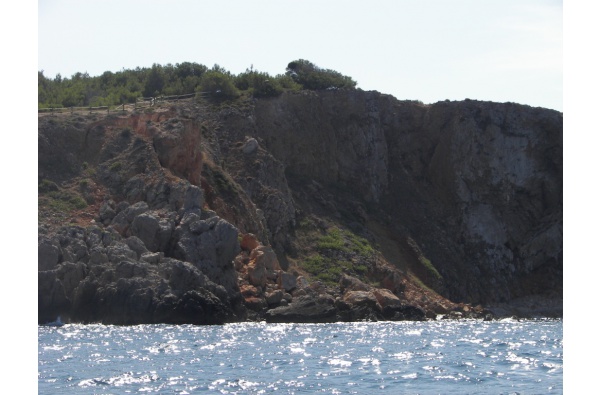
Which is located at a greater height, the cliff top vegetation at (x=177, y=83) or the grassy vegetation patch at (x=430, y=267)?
the cliff top vegetation at (x=177, y=83)

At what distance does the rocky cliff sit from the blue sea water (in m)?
3.41

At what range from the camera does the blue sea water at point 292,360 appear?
2442 centimetres

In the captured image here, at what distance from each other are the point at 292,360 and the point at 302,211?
37.4 meters

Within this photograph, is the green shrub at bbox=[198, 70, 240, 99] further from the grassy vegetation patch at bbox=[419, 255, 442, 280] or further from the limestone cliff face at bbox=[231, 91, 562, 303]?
the grassy vegetation patch at bbox=[419, 255, 442, 280]

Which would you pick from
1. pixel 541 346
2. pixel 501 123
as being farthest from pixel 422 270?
pixel 541 346

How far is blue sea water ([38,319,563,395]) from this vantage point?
24.4m

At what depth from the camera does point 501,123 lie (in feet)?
247

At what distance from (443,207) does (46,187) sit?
96.5 feet

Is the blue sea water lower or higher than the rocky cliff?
lower

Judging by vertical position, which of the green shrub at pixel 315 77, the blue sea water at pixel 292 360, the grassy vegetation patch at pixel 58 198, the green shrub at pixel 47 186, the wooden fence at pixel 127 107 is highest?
the green shrub at pixel 315 77

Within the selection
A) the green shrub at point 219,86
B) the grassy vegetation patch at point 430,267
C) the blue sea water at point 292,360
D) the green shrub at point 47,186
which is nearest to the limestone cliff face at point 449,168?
the grassy vegetation patch at point 430,267

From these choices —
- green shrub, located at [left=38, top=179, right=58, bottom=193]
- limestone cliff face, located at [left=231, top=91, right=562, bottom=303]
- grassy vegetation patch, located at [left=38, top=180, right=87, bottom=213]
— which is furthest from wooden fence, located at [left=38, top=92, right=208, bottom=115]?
grassy vegetation patch, located at [left=38, top=180, right=87, bottom=213]

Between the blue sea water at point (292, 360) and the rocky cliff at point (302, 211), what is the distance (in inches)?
134

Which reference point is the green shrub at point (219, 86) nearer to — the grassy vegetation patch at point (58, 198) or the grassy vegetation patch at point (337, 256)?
the grassy vegetation patch at point (337, 256)
